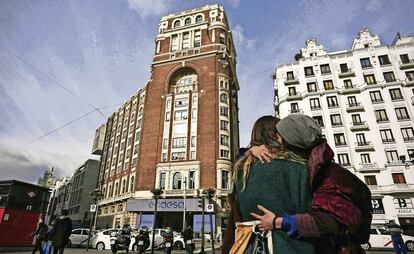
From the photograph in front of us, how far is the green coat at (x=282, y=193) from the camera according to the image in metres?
1.51

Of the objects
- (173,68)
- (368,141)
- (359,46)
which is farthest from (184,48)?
(368,141)

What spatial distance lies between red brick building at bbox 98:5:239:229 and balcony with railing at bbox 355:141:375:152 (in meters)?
15.5

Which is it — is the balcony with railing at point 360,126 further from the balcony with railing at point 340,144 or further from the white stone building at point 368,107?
the balcony with railing at point 340,144

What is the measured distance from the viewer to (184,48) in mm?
42906

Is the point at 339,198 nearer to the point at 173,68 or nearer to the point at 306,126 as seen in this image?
the point at 306,126

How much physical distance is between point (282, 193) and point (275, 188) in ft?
0.17

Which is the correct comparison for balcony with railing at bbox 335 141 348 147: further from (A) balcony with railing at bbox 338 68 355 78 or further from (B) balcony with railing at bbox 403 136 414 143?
(A) balcony with railing at bbox 338 68 355 78

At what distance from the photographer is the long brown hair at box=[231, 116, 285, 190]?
72.7 inches

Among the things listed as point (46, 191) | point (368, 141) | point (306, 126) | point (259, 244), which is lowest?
point (259, 244)

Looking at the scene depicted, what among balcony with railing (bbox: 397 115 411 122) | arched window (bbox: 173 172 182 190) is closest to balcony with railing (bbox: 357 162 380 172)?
balcony with railing (bbox: 397 115 411 122)

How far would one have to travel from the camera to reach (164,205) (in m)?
31.4

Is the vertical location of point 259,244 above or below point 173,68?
below

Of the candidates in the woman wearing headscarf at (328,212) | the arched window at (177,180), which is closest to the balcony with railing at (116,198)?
the arched window at (177,180)

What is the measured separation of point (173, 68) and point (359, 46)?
28.2 metres
